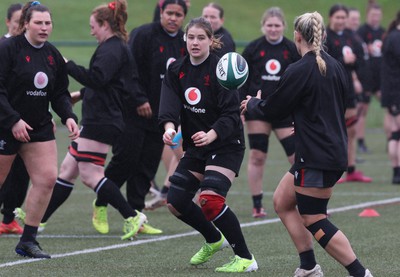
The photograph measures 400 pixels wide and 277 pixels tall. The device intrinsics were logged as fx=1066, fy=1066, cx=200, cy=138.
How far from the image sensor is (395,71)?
46.7 ft

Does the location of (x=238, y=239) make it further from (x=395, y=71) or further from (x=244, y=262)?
(x=395, y=71)

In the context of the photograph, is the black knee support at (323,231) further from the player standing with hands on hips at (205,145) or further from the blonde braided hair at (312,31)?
the blonde braided hair at (312,31)

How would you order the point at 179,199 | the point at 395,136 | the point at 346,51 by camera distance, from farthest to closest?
1. the point at 395,136
2. the point at 346,51
3. the point at 179,199

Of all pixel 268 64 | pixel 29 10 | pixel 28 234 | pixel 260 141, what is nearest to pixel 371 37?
pixel 268 64

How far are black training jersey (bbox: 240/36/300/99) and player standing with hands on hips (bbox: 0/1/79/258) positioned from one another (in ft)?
10.2

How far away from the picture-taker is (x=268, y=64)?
1123 cm

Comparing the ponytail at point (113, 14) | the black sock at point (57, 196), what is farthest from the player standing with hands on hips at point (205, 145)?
the black sock at point (57, 196)

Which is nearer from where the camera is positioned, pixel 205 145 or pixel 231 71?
pixel 231 71

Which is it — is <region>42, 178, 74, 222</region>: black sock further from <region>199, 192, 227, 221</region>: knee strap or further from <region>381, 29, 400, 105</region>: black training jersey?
<region>381, 29, 400, 105</region>: black training jersey

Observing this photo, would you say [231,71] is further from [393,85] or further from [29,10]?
[393,85]

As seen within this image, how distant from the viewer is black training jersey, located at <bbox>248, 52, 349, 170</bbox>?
6992 mm

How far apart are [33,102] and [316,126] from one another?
253cm

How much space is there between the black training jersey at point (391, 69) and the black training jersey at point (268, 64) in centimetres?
312

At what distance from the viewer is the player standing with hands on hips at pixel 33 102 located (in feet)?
27.4
